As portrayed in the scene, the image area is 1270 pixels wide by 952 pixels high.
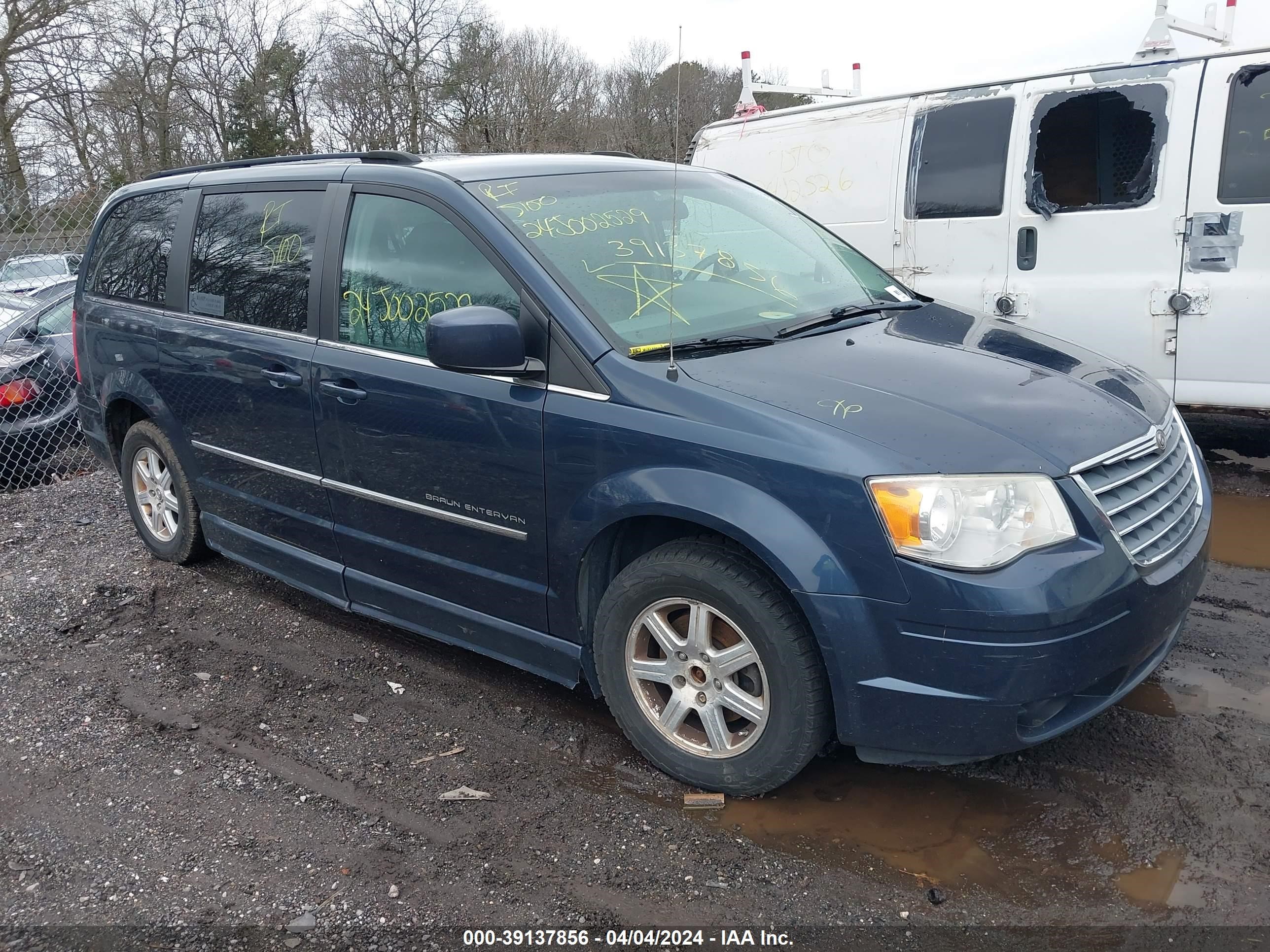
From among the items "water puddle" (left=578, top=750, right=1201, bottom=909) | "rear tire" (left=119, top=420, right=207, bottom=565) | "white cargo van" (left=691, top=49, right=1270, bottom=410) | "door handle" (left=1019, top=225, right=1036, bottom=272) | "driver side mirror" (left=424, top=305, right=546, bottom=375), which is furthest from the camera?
"door handle" (left=1019, top=225, right=1036, bottom=272)

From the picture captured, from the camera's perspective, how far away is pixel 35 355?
7.43 meters

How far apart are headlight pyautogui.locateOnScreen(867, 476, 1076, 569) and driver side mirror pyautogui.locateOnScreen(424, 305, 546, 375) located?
3.80 feet

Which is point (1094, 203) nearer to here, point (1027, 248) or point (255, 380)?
point (1027, 248)

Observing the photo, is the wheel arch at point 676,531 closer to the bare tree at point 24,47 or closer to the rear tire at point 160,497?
the rear tire at point 160,497

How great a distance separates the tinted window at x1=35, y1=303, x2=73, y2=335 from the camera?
8.14 m

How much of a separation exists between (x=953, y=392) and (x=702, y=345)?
0.76 m

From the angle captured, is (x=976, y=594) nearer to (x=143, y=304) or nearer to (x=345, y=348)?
(x=345, y=348)

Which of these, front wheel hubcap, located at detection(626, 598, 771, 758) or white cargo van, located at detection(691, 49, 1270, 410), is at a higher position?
white cargo van, located at detection(691, 49, 1270, 410)

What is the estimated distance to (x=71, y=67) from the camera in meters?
21.7

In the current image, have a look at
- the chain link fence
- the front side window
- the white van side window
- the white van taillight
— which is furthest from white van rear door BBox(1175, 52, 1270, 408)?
the front side window

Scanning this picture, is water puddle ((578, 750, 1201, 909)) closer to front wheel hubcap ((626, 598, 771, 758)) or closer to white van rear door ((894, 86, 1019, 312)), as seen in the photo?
front wheel hubcap ((626, 598, 771, 758))

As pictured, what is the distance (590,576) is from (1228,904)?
6.15 ft

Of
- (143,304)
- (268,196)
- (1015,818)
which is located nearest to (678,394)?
(1015,818)

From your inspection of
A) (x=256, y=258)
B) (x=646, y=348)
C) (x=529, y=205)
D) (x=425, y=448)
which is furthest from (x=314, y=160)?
(x=646, y=348)
